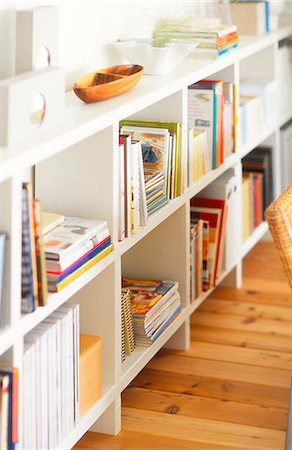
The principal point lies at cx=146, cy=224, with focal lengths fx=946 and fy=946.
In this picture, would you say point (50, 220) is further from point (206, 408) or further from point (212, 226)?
point (212, 226)

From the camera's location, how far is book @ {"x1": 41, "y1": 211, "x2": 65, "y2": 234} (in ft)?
7.26

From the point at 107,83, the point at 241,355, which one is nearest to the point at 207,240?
the point at 241,355

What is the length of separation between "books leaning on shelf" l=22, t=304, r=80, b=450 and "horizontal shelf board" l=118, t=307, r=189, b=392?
290mm

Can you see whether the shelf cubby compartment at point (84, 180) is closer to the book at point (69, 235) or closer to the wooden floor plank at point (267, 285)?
the book at point (69, 235)

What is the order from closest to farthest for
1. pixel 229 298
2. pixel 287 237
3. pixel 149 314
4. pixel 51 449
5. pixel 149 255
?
pixel 287 237, pixel 51 449, pixel 149 314, pixel 149 255, pixel 229 298

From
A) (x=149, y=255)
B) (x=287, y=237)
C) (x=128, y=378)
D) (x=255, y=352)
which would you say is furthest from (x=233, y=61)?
(x=287, y=237)

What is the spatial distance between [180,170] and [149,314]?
1.54 feet

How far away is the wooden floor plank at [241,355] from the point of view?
3.02m

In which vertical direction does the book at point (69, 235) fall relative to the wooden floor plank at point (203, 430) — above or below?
above

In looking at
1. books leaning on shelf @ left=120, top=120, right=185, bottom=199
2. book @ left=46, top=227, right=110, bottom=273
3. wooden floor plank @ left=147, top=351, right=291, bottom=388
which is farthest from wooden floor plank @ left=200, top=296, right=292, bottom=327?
book @ left=46, top=227, right=110, bottom=273

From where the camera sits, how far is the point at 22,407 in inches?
78.8

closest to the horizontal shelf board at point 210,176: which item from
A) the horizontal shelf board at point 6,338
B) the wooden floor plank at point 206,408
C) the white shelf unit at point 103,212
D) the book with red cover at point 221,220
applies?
the white shelf unit at point 103,212

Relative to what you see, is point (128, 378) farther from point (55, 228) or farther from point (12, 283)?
point (12, 283)

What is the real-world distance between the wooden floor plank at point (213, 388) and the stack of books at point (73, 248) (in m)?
0.66
